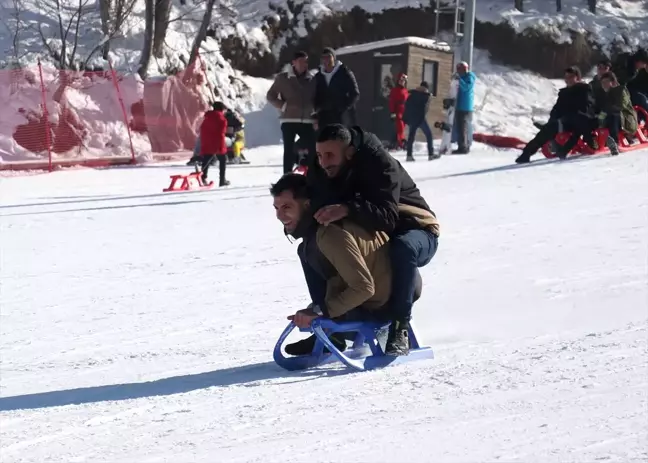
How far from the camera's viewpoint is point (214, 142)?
12.9 m

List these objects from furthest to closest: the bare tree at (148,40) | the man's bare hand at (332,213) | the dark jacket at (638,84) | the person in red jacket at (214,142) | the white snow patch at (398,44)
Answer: the bare tree at (148,40) → the white snow patch at (398,44) → the dark jacket at (638,84) → the person in red jacket at (214,142) → the man's bare hand at (332,213)

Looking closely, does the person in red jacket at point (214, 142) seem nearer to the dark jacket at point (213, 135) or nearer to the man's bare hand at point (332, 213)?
the dark jacket at point (213, 135)

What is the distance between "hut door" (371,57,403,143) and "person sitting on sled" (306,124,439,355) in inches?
738

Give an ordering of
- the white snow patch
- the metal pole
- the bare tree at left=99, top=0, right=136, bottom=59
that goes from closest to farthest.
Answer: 1. the metal pole
2. the white snow patch
3. the bare tree at left=99, top=0, right=136, bottom=59

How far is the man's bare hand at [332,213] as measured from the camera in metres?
4.04

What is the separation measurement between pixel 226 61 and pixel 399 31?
6917 mm

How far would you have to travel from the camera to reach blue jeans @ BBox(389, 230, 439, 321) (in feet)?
13.9

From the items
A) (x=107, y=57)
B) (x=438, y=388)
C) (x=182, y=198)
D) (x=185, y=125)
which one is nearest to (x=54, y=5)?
(x=107, y=57)

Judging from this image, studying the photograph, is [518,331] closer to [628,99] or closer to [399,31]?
[628,99]

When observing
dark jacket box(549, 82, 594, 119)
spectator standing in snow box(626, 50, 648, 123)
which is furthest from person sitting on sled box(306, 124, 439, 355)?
spectator standing in snow box(626, 50, 648, 123)

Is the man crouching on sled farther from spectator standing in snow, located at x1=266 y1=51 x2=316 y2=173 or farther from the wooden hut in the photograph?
the wooden hut

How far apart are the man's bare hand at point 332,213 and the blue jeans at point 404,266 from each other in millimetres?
324

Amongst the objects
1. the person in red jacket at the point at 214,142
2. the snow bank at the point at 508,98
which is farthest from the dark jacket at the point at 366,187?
the snow bank at the point at 508,98

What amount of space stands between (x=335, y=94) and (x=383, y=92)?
45.4ft
